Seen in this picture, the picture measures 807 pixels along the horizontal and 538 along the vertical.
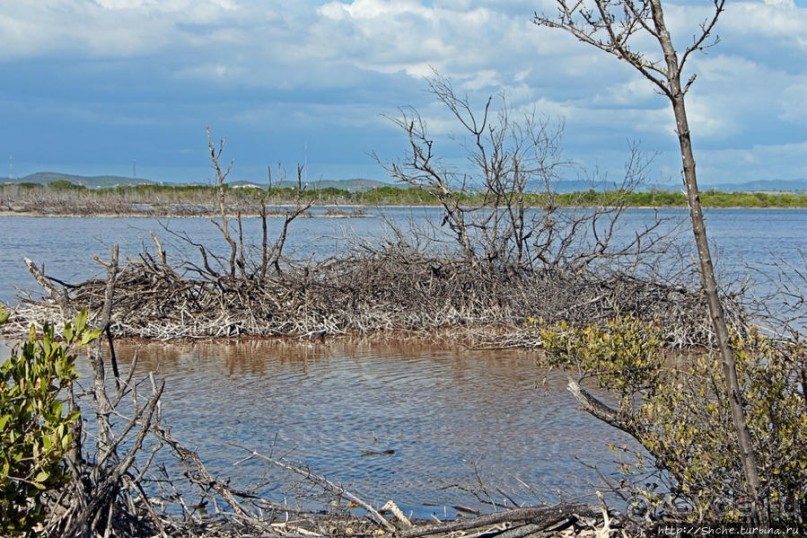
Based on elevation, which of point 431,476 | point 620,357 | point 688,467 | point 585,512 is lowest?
point 431,476

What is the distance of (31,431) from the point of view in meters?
4.02

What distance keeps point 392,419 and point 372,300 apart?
5452 mm

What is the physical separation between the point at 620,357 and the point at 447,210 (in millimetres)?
10014

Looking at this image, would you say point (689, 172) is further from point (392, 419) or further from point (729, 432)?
point (392, 419)

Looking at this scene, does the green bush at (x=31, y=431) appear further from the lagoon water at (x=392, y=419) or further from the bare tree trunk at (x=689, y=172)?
the bare tree trunk at (x=689, y=172)

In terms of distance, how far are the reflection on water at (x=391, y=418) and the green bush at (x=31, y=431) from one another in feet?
8.69

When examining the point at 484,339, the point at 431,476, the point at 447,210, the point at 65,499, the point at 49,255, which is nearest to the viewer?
the point at 65,499

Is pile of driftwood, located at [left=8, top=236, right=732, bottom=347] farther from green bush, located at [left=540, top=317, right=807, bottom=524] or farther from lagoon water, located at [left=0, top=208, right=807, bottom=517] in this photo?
green bush, located at [left=540, top=317, right=807, bottom=524]

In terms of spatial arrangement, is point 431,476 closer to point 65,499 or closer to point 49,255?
point 65,499

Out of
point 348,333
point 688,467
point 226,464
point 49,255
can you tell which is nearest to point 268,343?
point 348,333

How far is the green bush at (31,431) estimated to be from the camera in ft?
12.6

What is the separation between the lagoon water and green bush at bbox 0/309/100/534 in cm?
124

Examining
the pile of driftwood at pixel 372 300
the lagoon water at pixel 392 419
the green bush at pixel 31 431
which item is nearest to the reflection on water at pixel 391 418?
the lagoon water at pixel 392 419

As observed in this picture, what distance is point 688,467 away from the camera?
481 centimetres
